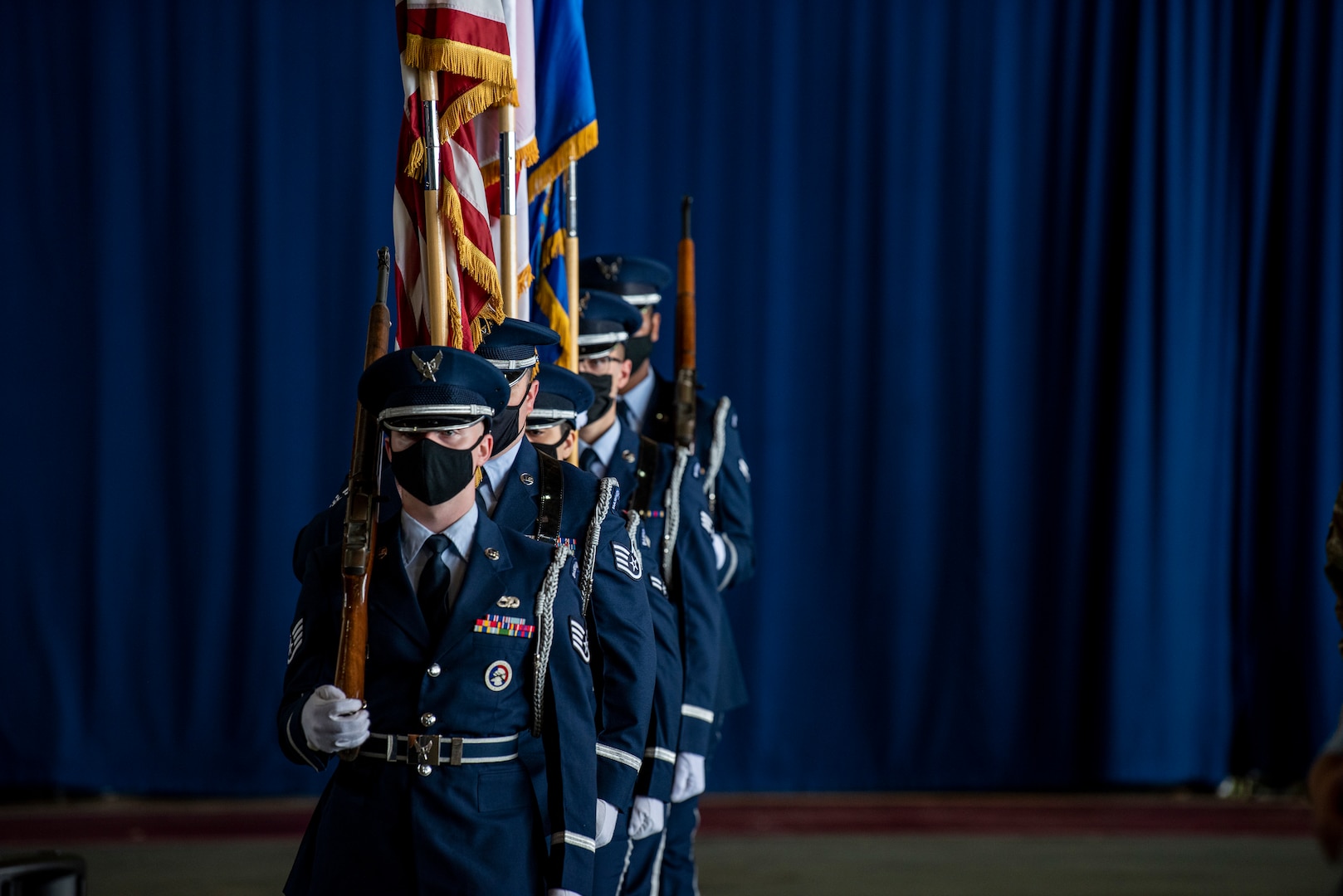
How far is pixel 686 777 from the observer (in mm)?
3254

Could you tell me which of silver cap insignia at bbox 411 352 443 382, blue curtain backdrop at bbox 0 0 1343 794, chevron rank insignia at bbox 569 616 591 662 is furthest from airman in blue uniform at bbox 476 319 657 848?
blue curtain backdrop at bbox 0 0 1343 794

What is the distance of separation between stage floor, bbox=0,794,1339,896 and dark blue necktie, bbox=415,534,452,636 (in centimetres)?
222

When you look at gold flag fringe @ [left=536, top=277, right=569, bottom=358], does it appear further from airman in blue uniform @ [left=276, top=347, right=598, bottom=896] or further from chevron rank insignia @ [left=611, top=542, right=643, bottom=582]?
airman in blue uniform @ [left=276, top=347, right=598, bottom=896]

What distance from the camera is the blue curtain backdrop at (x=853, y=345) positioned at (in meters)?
5.19

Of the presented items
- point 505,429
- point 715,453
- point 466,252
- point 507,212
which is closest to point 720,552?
point 715,453

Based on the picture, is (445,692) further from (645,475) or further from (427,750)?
(645,475)

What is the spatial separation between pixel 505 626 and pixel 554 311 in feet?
4.69

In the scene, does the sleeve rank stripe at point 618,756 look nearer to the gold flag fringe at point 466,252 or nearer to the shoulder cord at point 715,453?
the gold flag fringe at point 466,252

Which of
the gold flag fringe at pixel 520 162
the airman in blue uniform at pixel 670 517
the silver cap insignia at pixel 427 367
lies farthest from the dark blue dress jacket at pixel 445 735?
the gold flag fringe at pixel 520 162

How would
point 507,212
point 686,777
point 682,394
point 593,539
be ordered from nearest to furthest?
point 593,539
point 507,212
point 686,777
point 682,394

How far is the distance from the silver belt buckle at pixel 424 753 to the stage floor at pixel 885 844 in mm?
2182

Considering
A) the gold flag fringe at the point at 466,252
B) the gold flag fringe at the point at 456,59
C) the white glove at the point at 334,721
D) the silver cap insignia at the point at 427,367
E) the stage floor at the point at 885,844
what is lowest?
the stage floor at the point at 885,844

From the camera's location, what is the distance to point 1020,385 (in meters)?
5.53

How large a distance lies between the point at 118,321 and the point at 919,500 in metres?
2.96
